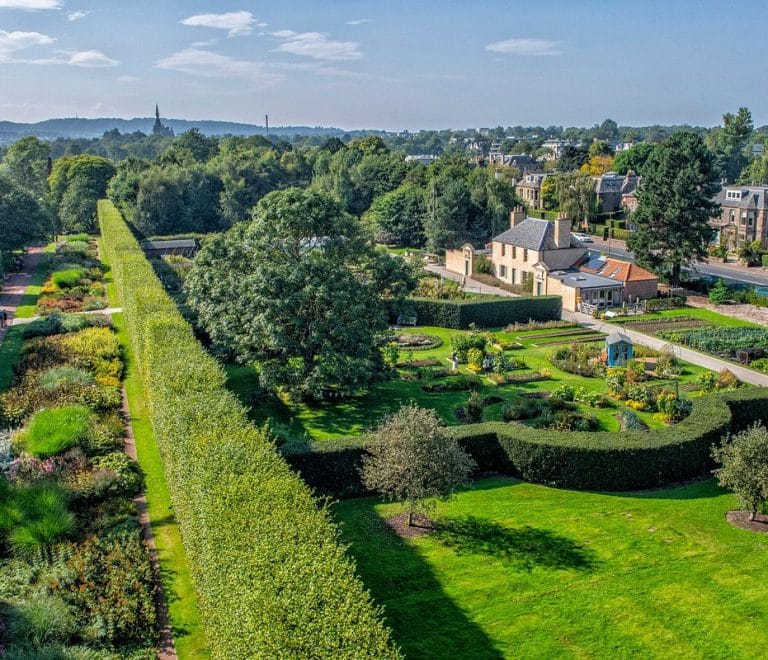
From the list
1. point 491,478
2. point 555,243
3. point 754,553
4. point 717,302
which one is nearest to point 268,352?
point 491,478

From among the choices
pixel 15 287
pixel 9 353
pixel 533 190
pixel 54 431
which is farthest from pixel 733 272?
pixel 15 287

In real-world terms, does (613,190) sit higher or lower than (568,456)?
higher

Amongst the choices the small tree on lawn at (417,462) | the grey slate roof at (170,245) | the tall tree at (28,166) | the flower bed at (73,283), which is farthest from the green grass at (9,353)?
the tall tree at (28,166)

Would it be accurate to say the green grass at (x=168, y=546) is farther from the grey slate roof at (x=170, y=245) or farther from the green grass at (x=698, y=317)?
the grey slate roof at (x=170, y=245)

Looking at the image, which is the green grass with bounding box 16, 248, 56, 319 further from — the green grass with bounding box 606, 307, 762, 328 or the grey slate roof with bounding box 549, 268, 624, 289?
the green grass with bounding box 606, 307, 762, 328

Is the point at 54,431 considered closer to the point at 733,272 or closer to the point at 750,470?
the point at 750,470

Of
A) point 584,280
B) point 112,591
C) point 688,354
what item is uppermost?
point 584,280
